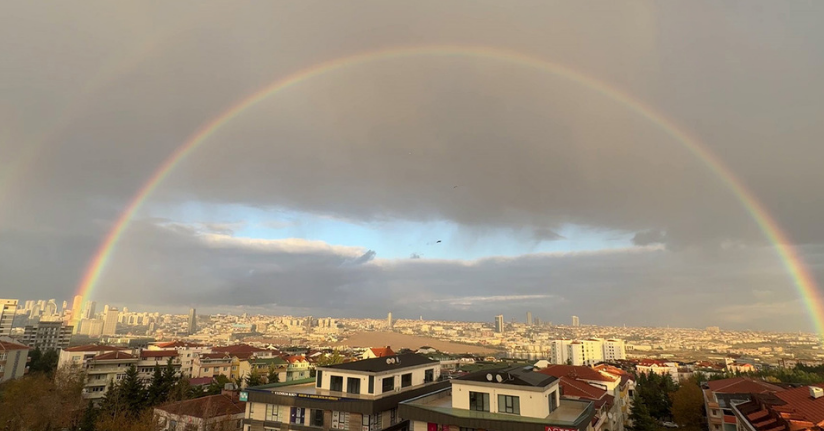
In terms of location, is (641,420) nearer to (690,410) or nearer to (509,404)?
(690,410)

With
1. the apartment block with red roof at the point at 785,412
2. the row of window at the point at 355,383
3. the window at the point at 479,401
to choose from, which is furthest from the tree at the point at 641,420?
the window at the point at 479,401

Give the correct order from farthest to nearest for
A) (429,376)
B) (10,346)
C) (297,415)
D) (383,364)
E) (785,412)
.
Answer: (10,346) → (429,376) → (383,364) → (297,415) → (785,412)

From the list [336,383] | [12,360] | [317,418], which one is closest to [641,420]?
[336,383]

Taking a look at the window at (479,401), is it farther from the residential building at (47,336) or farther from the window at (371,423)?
the residential building at (47,336)

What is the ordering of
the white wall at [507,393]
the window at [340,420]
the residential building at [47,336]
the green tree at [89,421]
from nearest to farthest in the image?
the white wall at [507,393] → the window at [340,420] → the green tree at [89,421] → the residential building at [47,336]

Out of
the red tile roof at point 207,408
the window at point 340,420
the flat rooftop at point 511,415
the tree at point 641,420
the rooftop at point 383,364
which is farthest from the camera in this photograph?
the tree at point 641,420

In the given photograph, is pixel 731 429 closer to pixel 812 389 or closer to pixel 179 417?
pixel 812 389
